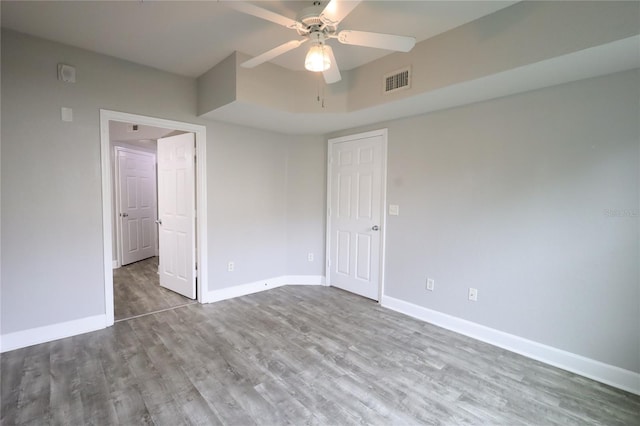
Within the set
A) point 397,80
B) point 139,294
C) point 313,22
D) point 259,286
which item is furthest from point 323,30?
point 139,294

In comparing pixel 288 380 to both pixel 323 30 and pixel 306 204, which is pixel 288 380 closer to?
pixel 323 30

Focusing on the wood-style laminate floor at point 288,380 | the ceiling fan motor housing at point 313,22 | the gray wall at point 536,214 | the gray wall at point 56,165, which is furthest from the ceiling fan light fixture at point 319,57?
the wood-style laminate floor at point 288,380

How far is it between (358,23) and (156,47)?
1837 millimetres

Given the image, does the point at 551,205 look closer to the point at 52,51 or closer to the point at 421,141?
the point at 421,141

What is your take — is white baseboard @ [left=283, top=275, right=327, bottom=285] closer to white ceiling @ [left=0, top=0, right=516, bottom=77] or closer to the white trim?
the white trim

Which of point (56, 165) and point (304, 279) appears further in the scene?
point (304, 279)

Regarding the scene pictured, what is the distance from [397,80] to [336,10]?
4.02 ft

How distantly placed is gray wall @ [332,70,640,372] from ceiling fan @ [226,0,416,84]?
139 centimetres

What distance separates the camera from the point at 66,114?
259 cm

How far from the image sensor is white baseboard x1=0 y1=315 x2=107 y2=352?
7.89 feet

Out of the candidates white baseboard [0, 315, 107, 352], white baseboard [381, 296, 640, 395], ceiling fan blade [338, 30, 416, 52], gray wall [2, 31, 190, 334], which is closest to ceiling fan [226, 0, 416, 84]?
ceiling fan blade [338, 30, 416, 52]

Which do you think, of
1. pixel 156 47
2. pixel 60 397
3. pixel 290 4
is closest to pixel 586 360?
pixel 290 4

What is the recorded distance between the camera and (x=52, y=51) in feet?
8.26

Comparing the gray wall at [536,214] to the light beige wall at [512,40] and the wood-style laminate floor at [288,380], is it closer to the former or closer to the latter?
the wood-style laminate floor at [288,380]
